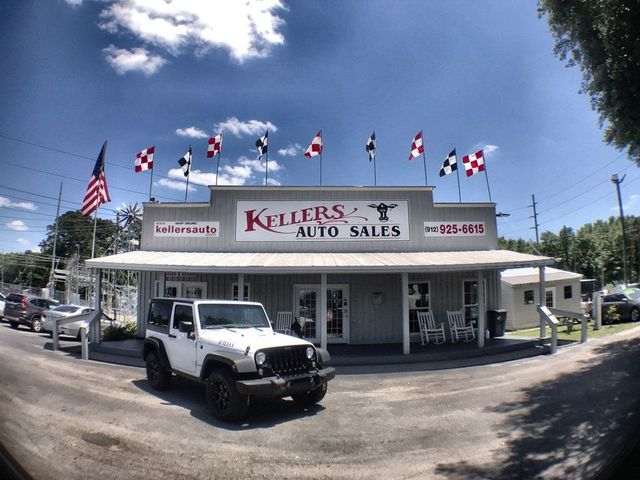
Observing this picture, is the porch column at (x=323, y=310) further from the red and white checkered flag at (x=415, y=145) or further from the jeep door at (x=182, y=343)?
the red and white checkered flag at (x=415, y=145)

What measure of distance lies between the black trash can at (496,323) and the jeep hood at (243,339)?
9832 millimetres

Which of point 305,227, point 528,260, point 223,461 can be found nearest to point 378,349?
point 305,227

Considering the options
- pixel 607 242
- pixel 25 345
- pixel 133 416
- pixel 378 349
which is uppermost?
pixel 607 242

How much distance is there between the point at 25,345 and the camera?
1104mm

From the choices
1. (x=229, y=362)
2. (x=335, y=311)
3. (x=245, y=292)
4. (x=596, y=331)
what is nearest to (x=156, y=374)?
(x=229, y=362)

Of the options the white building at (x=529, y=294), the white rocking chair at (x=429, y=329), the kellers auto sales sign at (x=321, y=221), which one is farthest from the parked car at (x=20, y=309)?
the white building at (x=529, y=294)

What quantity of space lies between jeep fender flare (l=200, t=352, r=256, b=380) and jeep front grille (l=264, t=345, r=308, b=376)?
0.85 feet

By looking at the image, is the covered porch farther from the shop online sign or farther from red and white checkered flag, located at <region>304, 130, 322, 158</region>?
red and white checkered flag, located at <region>304, 130, 322, 158</region>

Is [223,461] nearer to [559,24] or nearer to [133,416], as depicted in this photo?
[133,416]

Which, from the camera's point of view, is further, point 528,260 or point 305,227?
point 305,227

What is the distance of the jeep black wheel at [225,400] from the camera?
2296mm

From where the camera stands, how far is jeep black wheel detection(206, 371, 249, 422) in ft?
7.53

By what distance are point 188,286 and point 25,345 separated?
657 cm

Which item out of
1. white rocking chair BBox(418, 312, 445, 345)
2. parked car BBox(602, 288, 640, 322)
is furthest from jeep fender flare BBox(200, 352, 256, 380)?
white rocking chair BBox(418, 312, 445, 345)
